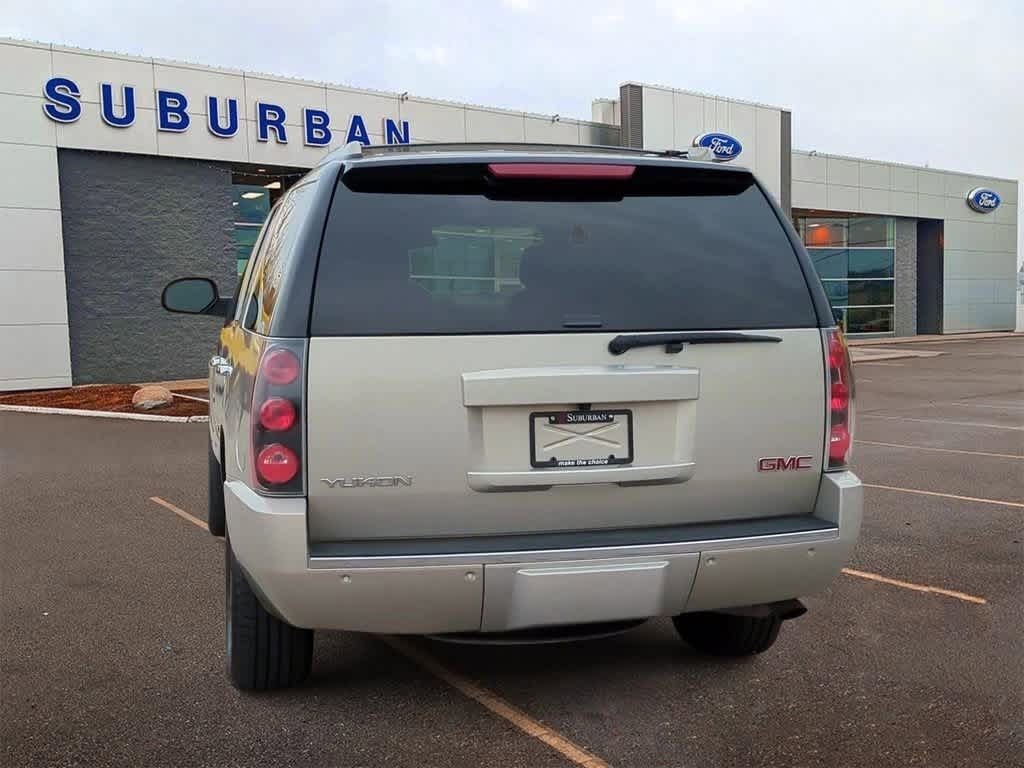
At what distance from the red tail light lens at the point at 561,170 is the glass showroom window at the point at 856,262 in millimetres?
33099

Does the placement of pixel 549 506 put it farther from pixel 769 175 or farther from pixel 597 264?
pixel 769 175

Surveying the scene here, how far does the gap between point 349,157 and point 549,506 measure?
1.35 meters

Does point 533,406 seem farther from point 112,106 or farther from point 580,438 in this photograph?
point 112,106

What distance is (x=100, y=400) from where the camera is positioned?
51.8 feet

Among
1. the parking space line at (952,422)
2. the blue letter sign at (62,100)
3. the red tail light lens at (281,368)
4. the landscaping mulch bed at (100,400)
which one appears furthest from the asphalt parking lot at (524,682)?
the blue letter sign at (62,100)

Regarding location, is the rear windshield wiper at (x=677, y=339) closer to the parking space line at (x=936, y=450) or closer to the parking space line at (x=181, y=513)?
the parking space line at (x=181, y=513)

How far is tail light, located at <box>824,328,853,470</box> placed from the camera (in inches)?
127

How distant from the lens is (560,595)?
9.63 feet

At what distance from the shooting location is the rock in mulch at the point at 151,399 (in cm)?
1430

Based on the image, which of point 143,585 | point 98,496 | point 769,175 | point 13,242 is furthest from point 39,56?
point 769,175

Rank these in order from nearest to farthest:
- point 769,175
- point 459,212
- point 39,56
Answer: point 459,212 < point 39,56 < point 769,175

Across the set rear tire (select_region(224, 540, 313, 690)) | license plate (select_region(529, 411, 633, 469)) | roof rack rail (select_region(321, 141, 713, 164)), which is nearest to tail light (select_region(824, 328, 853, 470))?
license plate (select_region(529, 411, 633, 469))

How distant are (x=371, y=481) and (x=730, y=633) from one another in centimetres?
175

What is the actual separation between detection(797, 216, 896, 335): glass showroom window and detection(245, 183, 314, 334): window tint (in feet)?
108
